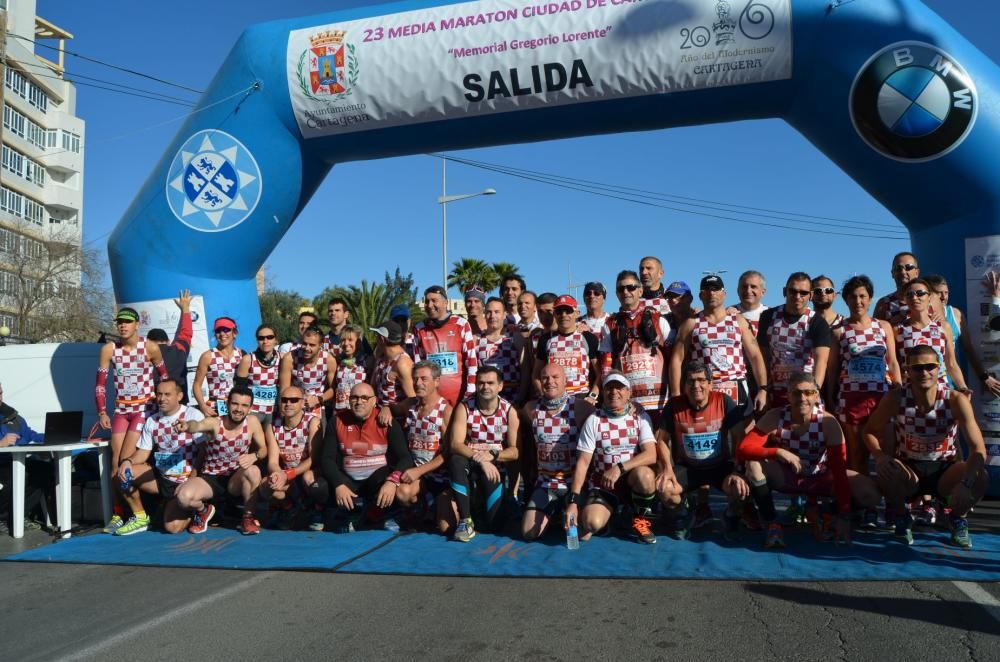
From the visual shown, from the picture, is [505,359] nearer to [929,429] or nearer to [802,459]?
[802,459]

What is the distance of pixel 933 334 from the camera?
5.46m

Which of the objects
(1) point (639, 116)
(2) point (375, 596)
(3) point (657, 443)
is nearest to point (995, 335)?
(3) point (657, 443)

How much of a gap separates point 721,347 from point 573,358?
1.15m

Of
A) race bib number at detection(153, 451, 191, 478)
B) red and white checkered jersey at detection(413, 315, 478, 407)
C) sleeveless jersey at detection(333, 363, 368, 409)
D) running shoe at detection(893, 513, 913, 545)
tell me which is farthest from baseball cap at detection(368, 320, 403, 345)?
running shoe at detection(893, 513, 913, 545)

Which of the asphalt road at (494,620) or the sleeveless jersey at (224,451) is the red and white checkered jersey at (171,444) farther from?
the asphalt road at (494,620)

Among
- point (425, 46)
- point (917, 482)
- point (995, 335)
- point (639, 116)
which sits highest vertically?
point (425, 46)

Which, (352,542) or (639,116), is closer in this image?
(352,542)

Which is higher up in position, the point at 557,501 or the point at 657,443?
the point at 657,443

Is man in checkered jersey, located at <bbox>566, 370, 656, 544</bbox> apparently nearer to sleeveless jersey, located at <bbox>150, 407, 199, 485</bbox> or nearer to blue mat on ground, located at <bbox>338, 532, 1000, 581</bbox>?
blue mat on ground, located at <bbox>338, 532, 1000, 581</bbox>

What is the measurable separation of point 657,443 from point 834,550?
51.6 inches

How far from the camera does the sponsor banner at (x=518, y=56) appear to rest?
669cm

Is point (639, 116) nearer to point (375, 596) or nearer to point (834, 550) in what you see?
point (834, 550)

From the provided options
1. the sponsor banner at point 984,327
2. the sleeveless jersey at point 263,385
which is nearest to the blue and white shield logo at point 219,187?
the sleeveless jersey at point 263,385

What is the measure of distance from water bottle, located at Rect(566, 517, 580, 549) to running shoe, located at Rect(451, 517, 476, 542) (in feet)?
2.51
